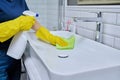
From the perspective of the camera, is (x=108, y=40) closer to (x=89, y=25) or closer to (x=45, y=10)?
(x=89, y=25)

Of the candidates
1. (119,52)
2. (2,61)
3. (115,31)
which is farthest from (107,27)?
(2,61)

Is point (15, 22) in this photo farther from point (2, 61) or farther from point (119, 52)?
point (119, 52)

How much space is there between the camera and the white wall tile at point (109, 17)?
0.97m

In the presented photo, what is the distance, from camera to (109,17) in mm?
1006

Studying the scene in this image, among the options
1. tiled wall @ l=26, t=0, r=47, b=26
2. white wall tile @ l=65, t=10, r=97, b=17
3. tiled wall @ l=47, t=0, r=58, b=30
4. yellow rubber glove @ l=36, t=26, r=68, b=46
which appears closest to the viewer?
yellow rubber glove @ l=36, t=26, r=68, b=46

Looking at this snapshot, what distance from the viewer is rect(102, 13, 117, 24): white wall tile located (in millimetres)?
965

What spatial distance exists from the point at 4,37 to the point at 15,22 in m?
0.12

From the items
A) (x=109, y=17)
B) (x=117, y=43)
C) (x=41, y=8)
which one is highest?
(x=41, y=8)

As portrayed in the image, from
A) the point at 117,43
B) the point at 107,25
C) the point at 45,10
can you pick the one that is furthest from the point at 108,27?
the point at 45,10

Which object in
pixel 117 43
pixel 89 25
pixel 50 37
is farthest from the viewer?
pixel 89 25

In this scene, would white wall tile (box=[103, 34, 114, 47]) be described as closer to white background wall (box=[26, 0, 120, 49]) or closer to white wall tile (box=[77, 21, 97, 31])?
white background wall (box=[26, 0, 120, 49])

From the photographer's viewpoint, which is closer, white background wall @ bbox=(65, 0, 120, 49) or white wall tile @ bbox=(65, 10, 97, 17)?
white background wall @ bbox=(65, 0, 120, 49)

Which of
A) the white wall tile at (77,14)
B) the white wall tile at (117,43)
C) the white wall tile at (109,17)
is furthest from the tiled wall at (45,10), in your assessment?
the white wall tile at (117,43)

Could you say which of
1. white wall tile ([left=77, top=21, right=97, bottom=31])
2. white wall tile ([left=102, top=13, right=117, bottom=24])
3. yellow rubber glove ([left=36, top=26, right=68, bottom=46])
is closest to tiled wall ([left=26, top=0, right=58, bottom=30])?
white wall tile ([left=77, top=21, right=97, bottom=31])
